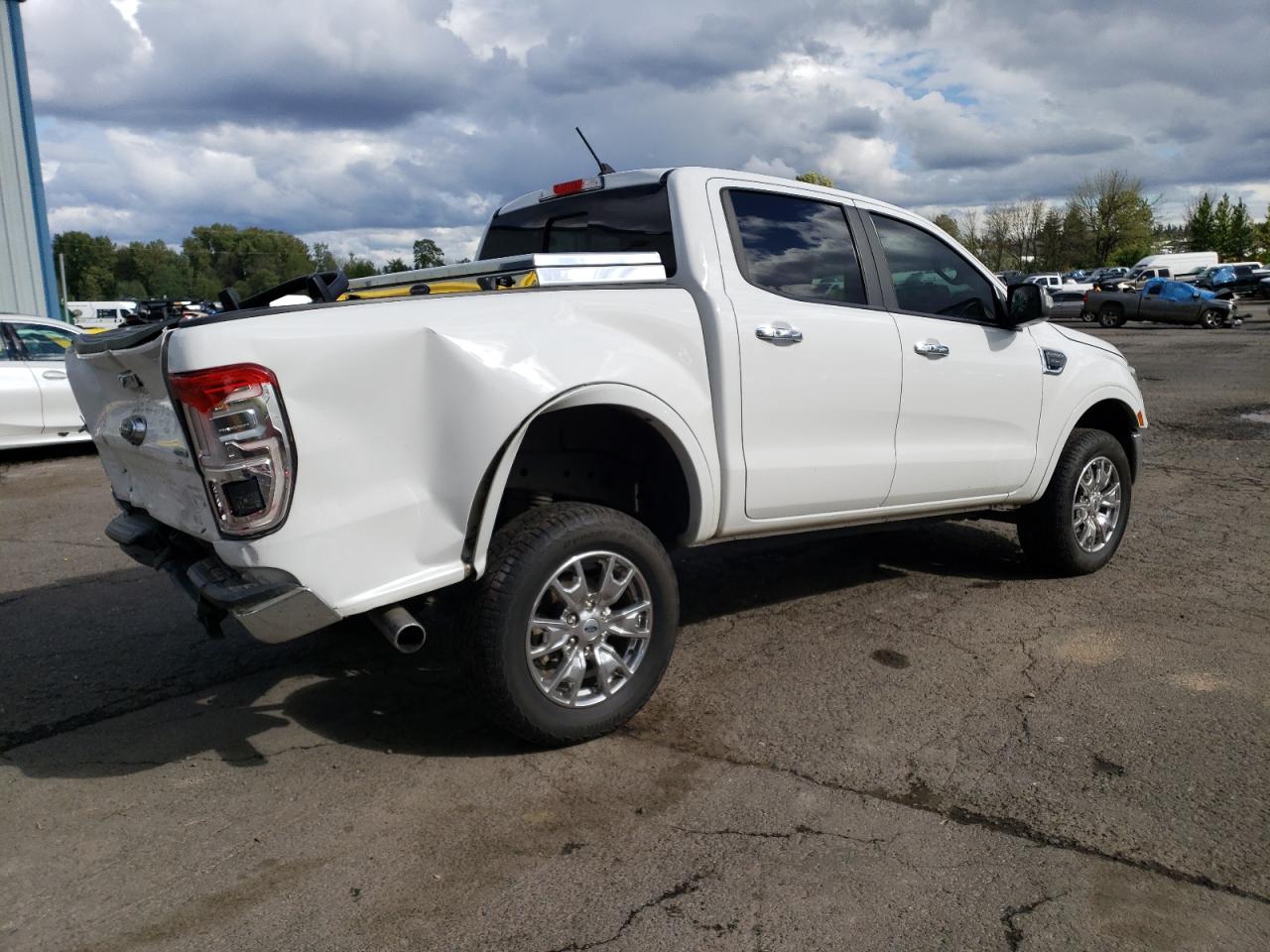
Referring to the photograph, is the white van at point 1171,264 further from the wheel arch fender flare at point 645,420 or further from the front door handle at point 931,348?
the wheel arch fender flare at point 645,420

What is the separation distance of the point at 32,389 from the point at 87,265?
96.6 m

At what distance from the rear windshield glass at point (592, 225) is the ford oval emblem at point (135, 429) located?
203cm

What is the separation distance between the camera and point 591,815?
3355 millimetres

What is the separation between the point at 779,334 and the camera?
424cm

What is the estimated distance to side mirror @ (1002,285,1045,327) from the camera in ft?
17.2

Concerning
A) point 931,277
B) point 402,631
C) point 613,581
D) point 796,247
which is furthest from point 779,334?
point 402,631

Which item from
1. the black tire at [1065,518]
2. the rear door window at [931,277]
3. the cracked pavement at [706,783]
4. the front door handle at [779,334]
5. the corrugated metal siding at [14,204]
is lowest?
the cracked pavement at [706,783]

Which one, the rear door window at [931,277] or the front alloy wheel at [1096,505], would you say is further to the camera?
the front alloy wheel at [1096,505]

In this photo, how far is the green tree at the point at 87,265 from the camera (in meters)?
93.1

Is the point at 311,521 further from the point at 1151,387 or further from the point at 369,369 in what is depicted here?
the point at 1151,387

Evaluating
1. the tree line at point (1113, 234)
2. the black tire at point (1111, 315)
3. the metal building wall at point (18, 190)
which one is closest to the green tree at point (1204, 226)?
the tree line at point (1113, 234)

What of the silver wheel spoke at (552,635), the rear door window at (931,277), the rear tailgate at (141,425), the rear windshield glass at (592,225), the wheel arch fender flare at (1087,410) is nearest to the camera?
the rear tailgate at (141,425)

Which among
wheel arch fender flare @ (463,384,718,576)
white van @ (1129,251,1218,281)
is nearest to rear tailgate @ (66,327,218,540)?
wheel arch fender flare @ (463,384,718,576)

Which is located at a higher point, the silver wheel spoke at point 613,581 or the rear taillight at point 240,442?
the rear taillight at point 240,442
